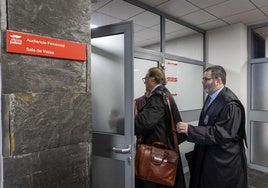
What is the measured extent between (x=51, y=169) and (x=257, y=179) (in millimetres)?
3329

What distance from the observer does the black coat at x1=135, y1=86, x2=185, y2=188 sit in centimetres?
189

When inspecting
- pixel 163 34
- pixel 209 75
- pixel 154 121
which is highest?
pixel 163 34

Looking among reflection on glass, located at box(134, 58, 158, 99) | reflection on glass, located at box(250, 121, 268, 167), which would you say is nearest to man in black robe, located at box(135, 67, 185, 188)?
reflection on glass, located at box(134, 58, 158, 99)

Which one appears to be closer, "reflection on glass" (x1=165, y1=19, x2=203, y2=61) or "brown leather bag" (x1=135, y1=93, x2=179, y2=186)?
"brown leather bag" (x1=135, y1=93, x2=179, y2=186)

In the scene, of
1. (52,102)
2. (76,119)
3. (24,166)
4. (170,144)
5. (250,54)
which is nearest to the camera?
(24,166)

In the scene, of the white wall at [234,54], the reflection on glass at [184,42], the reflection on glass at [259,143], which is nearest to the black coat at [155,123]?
the reflection on glass at [184,42]

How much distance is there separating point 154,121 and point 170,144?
286 millimetres

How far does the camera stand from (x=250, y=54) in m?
4.09

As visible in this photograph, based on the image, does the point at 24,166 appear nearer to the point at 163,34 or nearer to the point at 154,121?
the point at 154,121

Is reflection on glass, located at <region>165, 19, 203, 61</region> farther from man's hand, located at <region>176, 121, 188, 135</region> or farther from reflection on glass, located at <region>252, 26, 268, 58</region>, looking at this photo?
man's hand, located at <region>176, 121, 188, 135</region>

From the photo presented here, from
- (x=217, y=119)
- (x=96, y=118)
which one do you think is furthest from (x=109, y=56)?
(x=217, y=119)

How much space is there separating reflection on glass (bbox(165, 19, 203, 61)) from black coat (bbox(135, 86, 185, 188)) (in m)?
2.11

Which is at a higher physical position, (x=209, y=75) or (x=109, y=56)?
(x=109, y=56)

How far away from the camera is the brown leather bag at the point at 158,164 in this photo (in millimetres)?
1899
